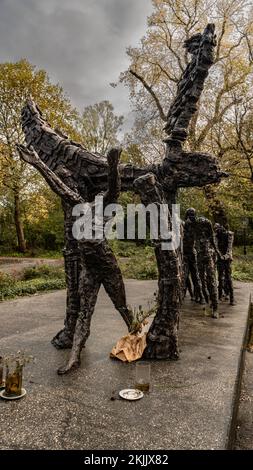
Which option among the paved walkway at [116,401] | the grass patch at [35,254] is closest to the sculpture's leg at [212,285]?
the paved walkway at [116,401]

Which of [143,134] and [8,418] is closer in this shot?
[8,418]

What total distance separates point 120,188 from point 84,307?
1486mm

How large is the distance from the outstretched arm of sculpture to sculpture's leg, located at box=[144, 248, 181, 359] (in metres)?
1.22

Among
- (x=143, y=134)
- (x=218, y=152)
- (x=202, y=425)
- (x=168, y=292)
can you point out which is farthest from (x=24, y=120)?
(x=143, y=134)

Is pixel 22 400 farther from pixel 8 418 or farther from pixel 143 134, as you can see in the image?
pixel 143 134

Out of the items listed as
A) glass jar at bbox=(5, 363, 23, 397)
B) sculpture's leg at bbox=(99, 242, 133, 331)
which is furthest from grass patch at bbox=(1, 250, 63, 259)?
glass jar at bbox=(5, 363, 23, 397)

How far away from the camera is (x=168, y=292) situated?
15.7 feet

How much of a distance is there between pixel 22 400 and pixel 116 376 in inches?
40.6

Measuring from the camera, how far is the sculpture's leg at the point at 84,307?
4426 millimetres

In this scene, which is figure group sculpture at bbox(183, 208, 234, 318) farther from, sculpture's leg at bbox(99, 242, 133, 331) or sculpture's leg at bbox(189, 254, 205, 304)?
sculpture's leg at bbox(99, 242, 133, 331)

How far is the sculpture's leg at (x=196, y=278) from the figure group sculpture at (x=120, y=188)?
3167 millimetres

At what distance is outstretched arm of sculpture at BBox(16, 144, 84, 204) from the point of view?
14.0 ft

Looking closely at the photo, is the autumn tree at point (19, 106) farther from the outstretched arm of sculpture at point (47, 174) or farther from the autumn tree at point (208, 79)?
the outstretched arm of sculpture at point (47, 174)

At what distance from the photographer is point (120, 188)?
4797 millimetres
